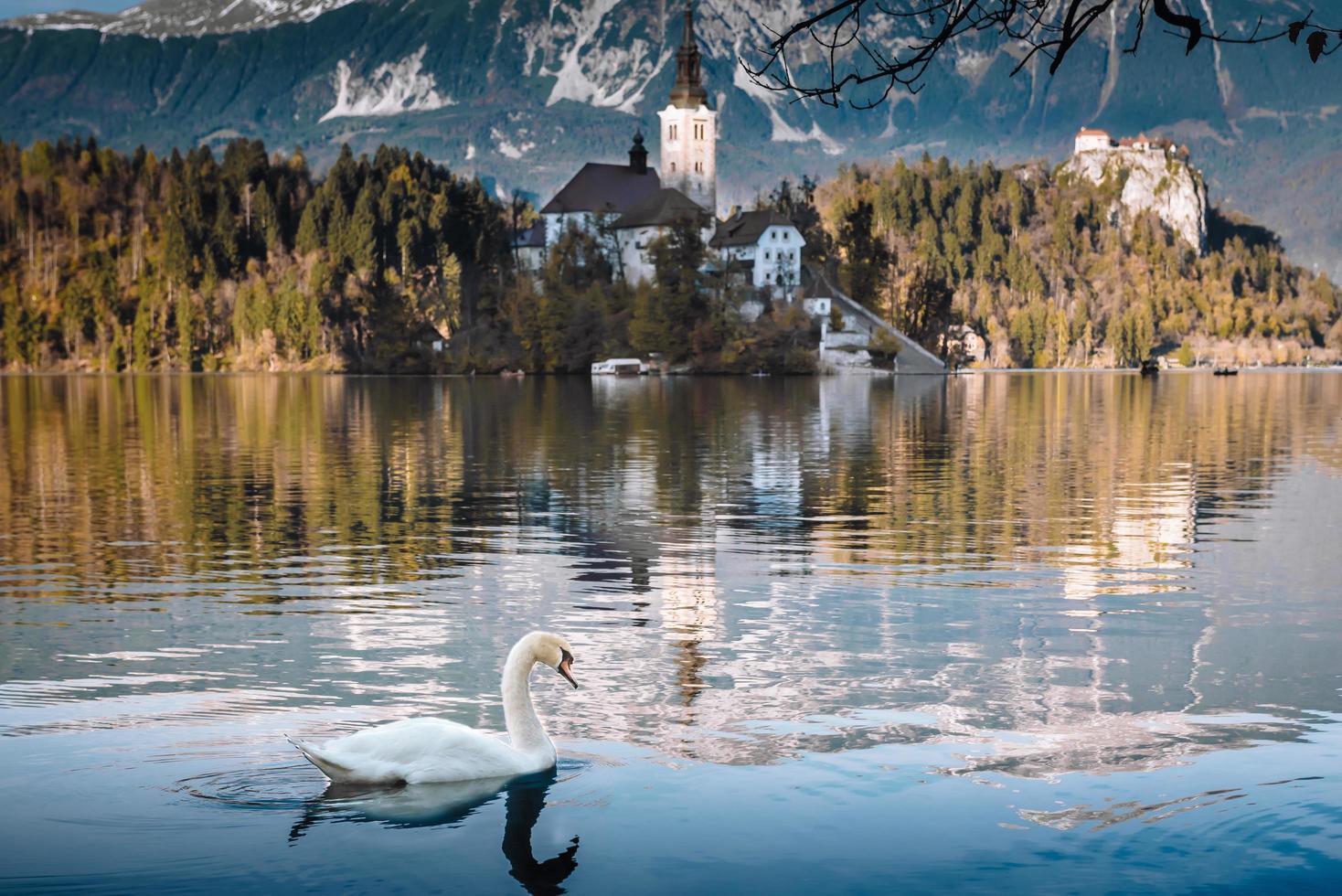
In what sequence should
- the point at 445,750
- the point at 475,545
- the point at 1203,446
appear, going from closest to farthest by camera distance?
the point at 445,750 < the point at 475,545 < the point at 1203,446

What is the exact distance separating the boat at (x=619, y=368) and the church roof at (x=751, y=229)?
25.0 metres

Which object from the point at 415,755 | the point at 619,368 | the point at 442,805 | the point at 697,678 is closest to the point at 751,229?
the point at 619,368

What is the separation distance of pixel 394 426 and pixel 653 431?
1411 centimetres

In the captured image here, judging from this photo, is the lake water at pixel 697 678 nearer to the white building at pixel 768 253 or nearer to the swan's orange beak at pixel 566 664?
the swan's orange beak at pixel 566 664

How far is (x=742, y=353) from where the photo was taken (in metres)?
181

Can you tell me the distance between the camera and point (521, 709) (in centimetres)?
1369

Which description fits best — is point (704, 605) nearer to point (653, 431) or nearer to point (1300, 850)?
point (1300, 850)

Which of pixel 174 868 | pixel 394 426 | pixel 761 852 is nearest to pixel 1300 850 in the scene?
pixel 761 852

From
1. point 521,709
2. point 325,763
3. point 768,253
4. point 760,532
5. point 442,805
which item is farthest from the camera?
point 768,253

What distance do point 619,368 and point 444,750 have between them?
164558mm

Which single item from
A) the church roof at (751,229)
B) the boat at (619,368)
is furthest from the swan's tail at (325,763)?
the church roof at (751,229)

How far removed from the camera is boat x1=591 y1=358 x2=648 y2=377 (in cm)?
17700

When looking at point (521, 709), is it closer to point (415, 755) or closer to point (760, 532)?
point (415, 755)

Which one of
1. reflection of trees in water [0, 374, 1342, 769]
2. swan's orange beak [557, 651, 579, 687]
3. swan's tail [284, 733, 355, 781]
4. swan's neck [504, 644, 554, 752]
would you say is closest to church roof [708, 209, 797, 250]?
reflection of trees in water [0, 374, 1342, 769]
